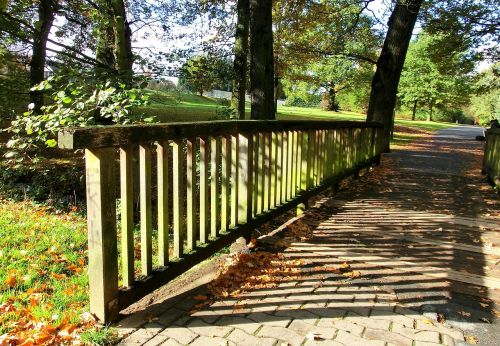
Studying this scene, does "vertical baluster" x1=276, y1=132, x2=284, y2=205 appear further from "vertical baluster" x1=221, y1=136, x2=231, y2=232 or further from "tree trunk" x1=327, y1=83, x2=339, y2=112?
"tree trunk" x1=327, y1=83, x2=339, y2=112

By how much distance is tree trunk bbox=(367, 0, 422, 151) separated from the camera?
12.4 m

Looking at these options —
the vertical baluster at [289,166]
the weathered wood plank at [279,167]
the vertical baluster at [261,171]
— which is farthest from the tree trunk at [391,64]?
the vertical baluster at [261,171]

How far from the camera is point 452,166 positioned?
12664mm

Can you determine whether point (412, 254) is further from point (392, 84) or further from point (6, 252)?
point (392, 84)

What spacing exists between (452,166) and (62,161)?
35.7ft

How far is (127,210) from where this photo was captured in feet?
8.86

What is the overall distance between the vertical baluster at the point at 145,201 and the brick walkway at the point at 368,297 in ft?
1.19

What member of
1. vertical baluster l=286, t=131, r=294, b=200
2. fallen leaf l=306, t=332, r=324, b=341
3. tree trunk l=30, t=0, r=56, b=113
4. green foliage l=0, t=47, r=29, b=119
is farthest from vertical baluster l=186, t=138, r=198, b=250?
green foliage l=0, t=47, r=29, b=119

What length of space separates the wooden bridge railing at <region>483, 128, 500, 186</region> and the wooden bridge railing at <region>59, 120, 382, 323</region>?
451cm

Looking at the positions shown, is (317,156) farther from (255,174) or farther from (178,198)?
(178,198)

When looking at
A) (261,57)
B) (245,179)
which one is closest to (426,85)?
(261,57)

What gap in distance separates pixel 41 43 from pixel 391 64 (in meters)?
9.24

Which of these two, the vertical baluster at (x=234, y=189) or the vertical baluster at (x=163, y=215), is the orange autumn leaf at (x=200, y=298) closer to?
the vertical baluster at (x=163, y=215)

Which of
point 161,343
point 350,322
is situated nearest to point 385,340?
point 350,322
